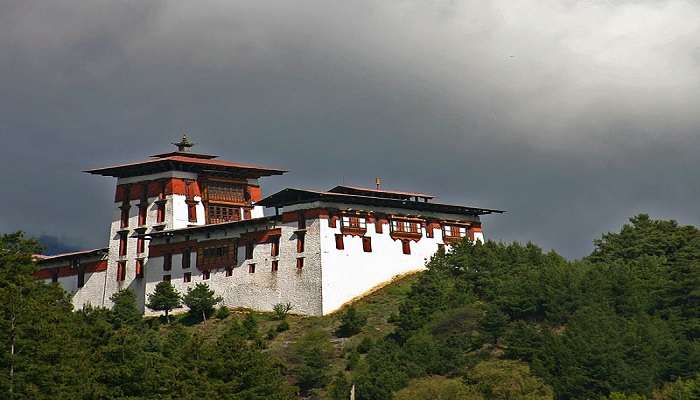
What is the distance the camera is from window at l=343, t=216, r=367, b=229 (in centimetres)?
12006

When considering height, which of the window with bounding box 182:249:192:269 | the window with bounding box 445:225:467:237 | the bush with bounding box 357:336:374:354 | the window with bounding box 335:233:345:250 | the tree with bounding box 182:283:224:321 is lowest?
the bush with bounding box 357:336:374:354

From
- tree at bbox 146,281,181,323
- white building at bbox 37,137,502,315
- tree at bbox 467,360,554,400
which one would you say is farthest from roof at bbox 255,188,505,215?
tree at bbox 467,360,554,400

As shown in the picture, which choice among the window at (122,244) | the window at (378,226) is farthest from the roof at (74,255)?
the window at (378,226)

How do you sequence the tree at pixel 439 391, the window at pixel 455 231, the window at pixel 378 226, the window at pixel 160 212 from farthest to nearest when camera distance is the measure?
1. the window at pixel 160 212
2. the window at pixel 455 231
3. the window at pixel 378 226
4. the tree at pixel 439 391

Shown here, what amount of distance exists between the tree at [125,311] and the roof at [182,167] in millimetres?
13016

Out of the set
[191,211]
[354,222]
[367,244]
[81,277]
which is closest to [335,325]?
[367,244]

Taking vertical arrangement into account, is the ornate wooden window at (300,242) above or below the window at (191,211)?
below

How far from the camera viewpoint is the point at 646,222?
12269 centimetres

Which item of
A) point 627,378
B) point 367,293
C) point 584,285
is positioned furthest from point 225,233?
point 627,378

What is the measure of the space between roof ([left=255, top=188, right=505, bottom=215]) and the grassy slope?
6189 millimetres

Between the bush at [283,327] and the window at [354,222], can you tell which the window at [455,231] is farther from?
the bush at [283,327]

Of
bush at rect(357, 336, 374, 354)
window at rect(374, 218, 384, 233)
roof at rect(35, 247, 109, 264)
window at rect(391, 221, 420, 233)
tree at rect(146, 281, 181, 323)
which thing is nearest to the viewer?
bush at rect(357, 336, 374, 354)

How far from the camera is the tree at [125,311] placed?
4592 inches

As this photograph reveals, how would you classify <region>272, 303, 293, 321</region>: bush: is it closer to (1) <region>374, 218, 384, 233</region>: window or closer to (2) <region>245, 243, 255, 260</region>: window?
(2) <region>245, 243, 255, 260</region>: window
